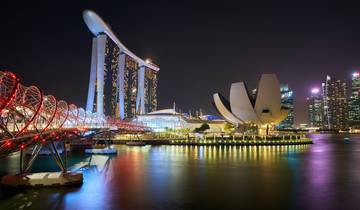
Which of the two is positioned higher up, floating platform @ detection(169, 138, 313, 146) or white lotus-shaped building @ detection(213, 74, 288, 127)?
white lotus-shaped building @ detection(213, 74, 288, 127)

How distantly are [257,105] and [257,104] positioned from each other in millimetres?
188

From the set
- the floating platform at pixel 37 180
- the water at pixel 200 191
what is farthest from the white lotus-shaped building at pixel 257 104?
the floating platform at pixel 37 180

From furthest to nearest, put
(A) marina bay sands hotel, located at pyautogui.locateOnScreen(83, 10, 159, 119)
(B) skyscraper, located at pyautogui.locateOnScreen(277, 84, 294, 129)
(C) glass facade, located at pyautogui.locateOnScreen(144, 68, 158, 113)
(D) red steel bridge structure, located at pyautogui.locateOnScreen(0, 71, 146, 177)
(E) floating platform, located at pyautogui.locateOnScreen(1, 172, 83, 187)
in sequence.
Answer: (B) skyscraper, located at pyautogui.locateOnScreen(277, 84, 294, 129), (C) glass facade, located at pyautogui.locateOnScreen(144, 68, 158, 113), (A) marina bay sands hotel, located at pyautogui.locateOnScreen(83, 10, 159, 119), (E) floating platform, located at pyautogui.locateOnScreen(1, 172, 83, 187), (D) red steel bridge structure, located at pyautogui.locateOnScreen(0, 71, 146, 177)

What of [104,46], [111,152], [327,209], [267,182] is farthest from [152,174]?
[104,46]

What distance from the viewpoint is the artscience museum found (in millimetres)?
51438

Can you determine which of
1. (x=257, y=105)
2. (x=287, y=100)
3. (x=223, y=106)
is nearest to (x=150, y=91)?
(x=223, y=106)

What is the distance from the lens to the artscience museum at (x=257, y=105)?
51.4 meters

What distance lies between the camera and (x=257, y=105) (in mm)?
54188

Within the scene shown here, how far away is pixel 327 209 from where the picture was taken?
12.1m

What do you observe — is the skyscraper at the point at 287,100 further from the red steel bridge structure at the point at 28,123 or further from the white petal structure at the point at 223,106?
the red steel bridge structure at the point at 28,123

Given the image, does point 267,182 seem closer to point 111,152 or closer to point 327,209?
point 327,209

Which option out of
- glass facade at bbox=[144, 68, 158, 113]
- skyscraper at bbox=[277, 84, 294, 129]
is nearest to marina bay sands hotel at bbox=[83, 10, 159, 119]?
glass facade at bbox=[144, 68, 158, 113]

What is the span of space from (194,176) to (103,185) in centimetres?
479

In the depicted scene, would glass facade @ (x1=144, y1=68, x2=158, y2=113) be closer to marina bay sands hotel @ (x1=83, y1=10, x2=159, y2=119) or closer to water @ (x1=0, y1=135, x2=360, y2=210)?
marina bay sands hotel @ (x1=83, y1=10, x2=159, y2=119)
